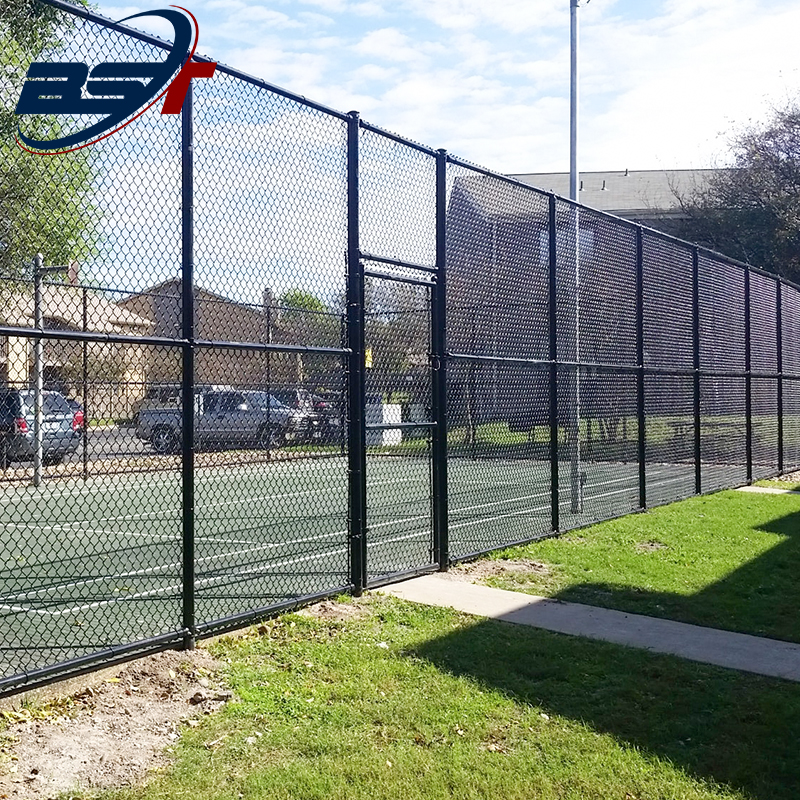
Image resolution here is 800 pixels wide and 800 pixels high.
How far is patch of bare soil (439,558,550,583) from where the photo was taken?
26.0 feet

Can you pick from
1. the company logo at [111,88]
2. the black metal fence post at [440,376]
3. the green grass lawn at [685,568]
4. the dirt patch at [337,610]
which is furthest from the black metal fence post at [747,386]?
the company logo at [111,88]

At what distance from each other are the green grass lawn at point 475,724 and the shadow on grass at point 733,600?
1124mm

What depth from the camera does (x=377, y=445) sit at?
762cm

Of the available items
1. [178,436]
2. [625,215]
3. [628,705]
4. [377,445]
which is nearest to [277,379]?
[178,436]

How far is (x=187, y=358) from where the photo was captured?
5.39 meters

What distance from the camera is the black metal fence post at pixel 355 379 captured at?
6926mm

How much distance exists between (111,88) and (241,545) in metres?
5.14

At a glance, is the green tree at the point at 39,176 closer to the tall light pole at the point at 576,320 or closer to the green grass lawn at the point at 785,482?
the tall light pole at the point at 576,320

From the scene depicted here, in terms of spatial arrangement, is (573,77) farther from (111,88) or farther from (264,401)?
(111,88)

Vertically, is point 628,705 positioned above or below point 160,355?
below

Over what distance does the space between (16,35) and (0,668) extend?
339 cm

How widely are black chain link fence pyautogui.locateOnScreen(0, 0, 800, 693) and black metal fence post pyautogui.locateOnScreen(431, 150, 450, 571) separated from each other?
19 mm

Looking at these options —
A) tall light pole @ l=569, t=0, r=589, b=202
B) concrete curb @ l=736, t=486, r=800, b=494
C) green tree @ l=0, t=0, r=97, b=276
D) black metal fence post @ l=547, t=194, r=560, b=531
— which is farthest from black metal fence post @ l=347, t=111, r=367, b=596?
concrete curb @ l=736, t=486, r=800, b=494

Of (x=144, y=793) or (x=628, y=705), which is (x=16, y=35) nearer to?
(x=144, y=793)
